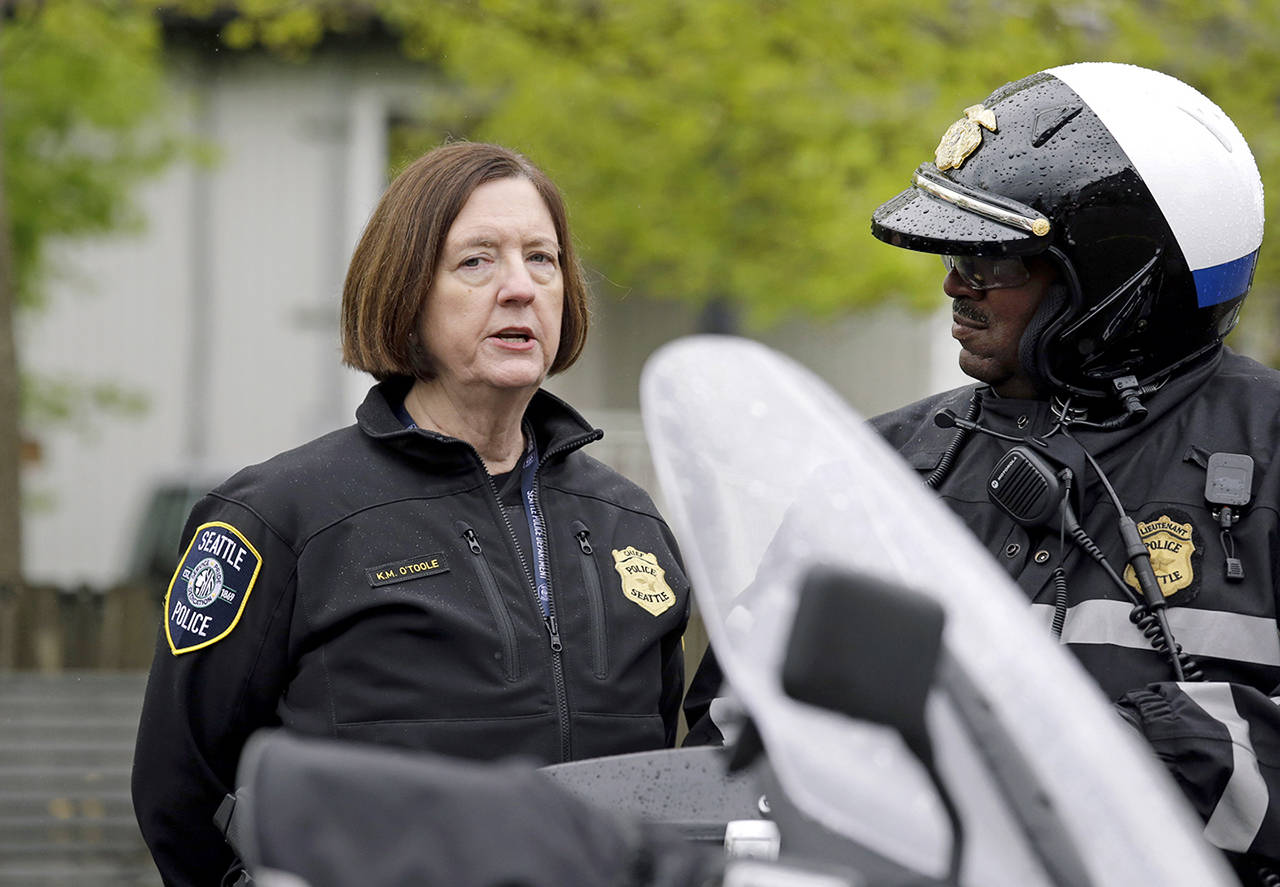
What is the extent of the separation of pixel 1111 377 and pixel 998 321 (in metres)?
0.21

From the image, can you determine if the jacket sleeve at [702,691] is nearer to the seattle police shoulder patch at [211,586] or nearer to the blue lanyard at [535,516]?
the blue lanyard at [535,516]

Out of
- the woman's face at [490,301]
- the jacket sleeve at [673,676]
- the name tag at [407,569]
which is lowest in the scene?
the jacket sleeve at [673,676]

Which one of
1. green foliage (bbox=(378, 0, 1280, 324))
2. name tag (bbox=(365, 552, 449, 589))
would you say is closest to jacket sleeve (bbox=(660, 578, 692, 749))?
name tag (bbox=(365, 552, 449, 589))

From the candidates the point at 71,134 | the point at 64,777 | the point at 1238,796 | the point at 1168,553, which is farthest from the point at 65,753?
the point at 71,134

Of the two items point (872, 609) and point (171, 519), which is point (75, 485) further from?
point (872, 609)

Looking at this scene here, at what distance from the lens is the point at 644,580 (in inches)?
117

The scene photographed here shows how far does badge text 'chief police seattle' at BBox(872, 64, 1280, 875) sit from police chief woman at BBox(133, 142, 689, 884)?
2.06ft

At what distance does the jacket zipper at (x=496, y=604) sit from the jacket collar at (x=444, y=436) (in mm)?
133

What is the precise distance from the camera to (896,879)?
149cm

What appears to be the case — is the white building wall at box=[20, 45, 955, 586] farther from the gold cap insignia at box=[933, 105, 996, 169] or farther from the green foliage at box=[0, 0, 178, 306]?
the gold cap insignia at box=[933, 105, 996, 169]

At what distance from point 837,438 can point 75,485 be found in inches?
548

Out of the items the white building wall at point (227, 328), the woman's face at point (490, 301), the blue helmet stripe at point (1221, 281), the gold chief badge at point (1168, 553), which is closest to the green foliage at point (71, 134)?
the white building wall at point (227, 328)

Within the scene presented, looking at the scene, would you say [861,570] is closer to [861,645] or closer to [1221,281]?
[861,645]

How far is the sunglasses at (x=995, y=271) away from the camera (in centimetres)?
282
